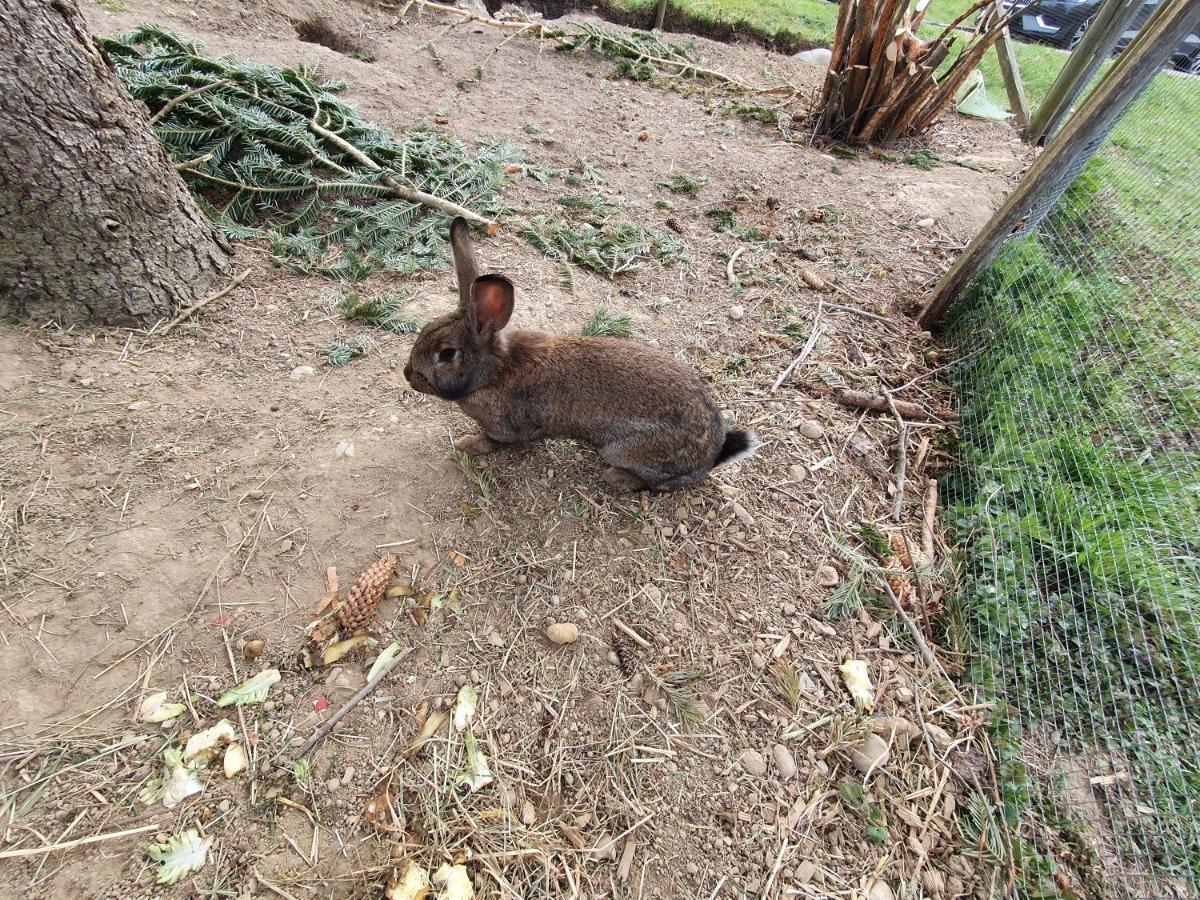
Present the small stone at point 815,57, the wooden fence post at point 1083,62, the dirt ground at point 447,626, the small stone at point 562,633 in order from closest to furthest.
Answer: the dirt ground at point 447,626 < the small stone at point 562,633 < the wooden fence post at point 1083,62 < the small stone at point 815,57

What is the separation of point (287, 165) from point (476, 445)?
3183mm

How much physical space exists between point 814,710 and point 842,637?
441 mm

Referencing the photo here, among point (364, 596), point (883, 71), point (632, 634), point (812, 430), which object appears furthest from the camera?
point (883, 71)

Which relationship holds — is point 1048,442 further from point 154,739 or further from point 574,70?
point 574,70

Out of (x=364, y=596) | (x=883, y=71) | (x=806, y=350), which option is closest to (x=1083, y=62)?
(x=883, y=71)

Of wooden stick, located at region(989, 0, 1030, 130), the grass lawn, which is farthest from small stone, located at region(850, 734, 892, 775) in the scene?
wooden stick, located at region(989, 0, 1030, 130)

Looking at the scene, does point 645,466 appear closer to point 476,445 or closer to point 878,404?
point 476,445

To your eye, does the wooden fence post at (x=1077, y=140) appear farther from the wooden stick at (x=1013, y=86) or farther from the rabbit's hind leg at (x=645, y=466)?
the wooden stick at (x=1013, y=86)

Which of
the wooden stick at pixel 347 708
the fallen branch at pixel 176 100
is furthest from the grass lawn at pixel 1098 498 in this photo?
the fallen branch at pixel 176 100

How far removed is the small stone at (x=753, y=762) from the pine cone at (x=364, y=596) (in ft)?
5.98

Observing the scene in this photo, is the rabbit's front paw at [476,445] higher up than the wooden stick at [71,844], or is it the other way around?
the rabbit's front paw at [476,445]

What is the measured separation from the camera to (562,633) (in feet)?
8.58

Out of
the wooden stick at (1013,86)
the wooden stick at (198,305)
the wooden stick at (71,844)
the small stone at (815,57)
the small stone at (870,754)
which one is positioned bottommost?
the wooden stick at (71,844)

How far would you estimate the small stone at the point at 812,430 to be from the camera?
373cm
